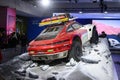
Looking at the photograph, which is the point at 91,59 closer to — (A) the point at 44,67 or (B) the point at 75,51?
(B) the point at 75,51

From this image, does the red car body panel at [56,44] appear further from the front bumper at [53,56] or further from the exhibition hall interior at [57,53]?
the front bumper at [53,56]

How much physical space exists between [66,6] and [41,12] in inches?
85.4

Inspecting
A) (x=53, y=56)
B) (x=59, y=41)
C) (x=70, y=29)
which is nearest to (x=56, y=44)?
(x=59, y=41)

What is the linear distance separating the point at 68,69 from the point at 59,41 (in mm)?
1128

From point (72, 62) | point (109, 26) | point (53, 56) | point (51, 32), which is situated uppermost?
point (109, 26)

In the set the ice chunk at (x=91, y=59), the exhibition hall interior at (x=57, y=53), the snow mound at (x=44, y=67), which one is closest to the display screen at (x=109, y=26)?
the exhibition hall interior at (x=57, y=53)

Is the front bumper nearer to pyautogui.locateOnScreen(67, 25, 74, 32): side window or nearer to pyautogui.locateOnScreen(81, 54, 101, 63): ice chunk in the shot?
pyautogui.locateOnScreen(81, 54, 101, 63): ice chunk

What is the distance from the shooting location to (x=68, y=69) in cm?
754

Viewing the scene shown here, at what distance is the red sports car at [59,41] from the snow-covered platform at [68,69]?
0.41 m

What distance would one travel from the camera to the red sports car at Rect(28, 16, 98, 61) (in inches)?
311

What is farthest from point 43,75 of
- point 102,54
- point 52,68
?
point 102,54

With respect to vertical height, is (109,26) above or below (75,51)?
above

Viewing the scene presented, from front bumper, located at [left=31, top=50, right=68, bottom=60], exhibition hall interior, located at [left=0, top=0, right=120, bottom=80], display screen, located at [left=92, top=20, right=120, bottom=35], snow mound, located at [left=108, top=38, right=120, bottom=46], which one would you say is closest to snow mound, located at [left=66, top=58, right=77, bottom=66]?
exhibition hall interior, located at [left=0, top=0, right=120, bottom=80]

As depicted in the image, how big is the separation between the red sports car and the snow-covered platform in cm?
41
